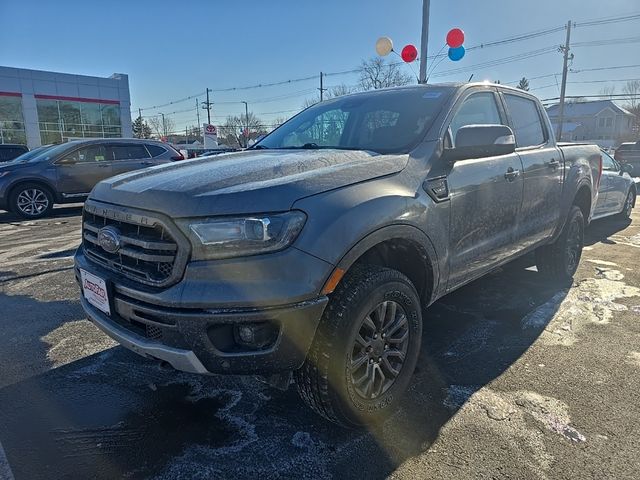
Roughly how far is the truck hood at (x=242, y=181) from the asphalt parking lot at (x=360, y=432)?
1211 mm

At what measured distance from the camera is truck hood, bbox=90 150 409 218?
1.98 m

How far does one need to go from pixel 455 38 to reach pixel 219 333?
10488mm

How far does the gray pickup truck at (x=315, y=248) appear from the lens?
1.93m

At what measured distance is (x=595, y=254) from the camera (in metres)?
6.23

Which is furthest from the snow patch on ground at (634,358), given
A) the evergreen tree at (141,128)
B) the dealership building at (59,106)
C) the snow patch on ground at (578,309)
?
the evergreen tree at (141,128)

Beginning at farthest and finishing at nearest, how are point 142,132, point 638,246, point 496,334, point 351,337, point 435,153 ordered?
1. point 142,132
2. point 638,246
3. point 496,334
4. point 435,153
5. point 351,337

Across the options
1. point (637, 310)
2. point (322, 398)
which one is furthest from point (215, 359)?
point (637, 310)

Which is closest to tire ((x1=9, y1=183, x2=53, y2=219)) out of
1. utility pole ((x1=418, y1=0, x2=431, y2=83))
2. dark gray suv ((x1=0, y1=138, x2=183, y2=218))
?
dark gray suv ((x1=0, y1=138, x2=183, y2=218))

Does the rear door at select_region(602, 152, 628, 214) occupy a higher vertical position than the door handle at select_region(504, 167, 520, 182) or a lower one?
lower

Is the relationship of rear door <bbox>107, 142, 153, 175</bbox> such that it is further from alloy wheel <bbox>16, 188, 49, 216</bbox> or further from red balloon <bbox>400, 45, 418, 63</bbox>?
red balloon <bbox>400, 45, 418, 63</bbox>

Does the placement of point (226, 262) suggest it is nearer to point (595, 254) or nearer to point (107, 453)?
point (107, 453)

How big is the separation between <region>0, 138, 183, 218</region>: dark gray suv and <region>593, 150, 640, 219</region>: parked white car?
9.17 m

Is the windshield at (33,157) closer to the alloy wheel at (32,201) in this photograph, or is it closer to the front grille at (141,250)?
the alloy wheel at (32,201)

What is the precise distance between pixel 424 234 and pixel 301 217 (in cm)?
89
